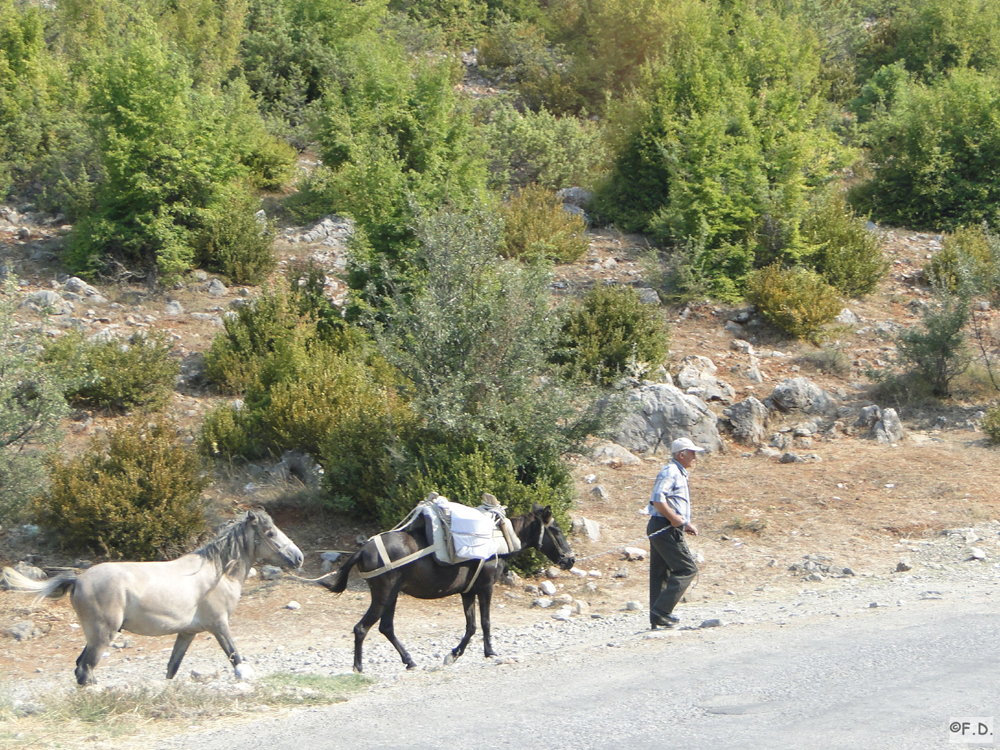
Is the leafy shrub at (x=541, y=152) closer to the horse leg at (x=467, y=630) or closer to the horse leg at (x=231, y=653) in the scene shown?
the horse leg at (x=467, y=630)

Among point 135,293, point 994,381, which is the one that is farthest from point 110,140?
point 994,381

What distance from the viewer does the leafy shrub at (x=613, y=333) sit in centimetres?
1528

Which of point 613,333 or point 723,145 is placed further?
point 723,145

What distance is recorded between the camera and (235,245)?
18.7 metres

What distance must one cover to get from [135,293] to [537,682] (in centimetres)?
1372

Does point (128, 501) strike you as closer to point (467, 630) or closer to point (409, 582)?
point (409, 582)

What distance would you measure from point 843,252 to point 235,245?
39.6ft

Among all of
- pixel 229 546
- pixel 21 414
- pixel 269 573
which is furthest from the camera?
pixel 21 414

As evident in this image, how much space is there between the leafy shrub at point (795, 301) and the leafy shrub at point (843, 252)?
1166 millimetres

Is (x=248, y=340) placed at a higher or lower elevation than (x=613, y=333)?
lower

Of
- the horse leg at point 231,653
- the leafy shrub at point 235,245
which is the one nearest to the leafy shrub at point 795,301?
the leafy shrub at point 235,245

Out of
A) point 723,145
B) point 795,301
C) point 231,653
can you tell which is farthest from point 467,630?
point 723,145

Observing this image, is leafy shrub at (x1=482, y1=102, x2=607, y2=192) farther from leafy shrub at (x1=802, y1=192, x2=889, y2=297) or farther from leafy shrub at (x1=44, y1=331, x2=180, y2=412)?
leafy shrub at (x1=44, y1=331, x2=180, y2=412)

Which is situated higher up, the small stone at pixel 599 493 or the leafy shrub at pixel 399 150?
the leafy shrub at pixel 399 150
